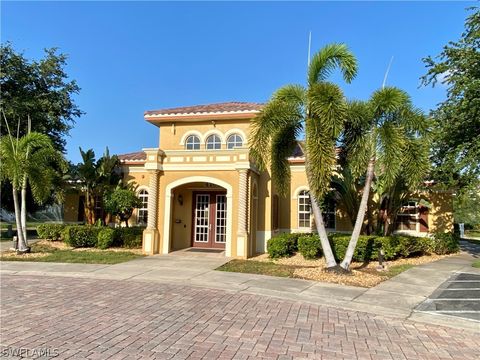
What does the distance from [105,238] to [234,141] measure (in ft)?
24.4

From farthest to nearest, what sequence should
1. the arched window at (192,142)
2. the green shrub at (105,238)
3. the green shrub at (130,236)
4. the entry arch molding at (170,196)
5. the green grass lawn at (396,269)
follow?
1. the arched window at (192,142)
2. the green shrub at (130,236)
3. the green shrub at (105,238)
4. the entry arch molding at (170,196)
5. the green grass lawn at (396,269)

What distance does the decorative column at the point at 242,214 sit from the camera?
1494 centimetres

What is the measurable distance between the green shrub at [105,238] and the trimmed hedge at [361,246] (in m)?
7.31

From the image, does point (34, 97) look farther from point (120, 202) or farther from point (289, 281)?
point (289, 281)

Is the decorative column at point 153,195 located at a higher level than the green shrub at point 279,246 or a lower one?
higher

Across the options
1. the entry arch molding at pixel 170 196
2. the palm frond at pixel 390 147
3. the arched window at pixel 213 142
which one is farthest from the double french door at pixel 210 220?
the palm frond at pixel 390 147

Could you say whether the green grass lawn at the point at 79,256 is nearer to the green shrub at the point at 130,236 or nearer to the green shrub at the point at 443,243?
the green shrub at the point at 130,236

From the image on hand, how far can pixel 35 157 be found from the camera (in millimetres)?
14898

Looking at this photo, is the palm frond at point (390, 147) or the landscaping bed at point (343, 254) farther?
the landscaping bed at point (343, 254)

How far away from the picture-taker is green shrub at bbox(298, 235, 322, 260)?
14.6 m

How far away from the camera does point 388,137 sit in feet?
34.7

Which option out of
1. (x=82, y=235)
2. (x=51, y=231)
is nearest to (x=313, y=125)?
(x=82, y=235)

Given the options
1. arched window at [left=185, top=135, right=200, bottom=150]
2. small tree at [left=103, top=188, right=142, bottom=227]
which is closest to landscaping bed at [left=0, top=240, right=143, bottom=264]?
small tree at [left=103, top=188, right=142, bottom=227]

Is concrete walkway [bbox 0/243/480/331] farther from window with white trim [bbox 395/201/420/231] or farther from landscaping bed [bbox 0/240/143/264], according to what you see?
window with white trim [bbox 395/201/420/231]
